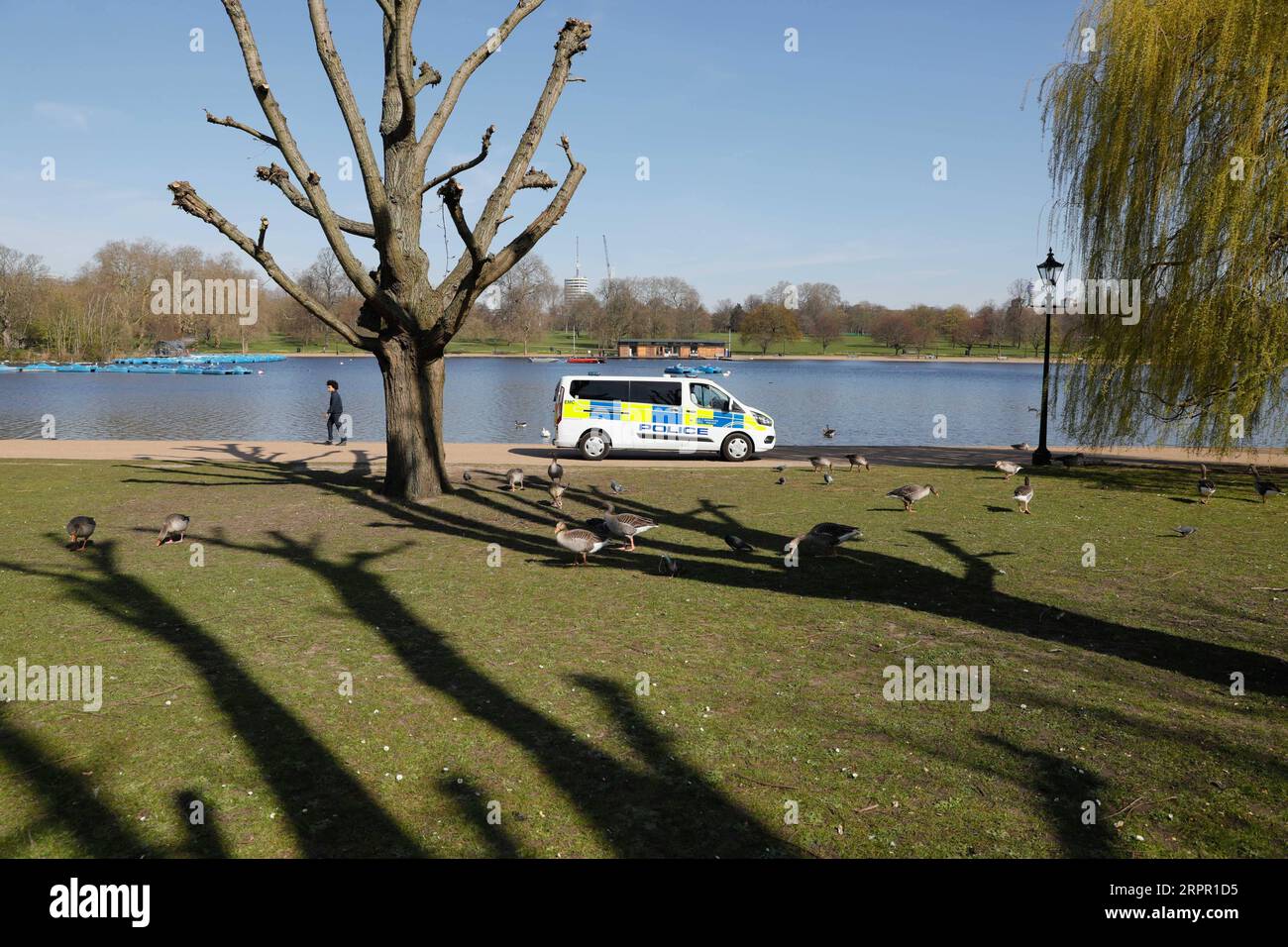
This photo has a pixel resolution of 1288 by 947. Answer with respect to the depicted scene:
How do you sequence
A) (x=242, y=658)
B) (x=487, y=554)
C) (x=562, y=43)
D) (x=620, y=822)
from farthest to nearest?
(x=562, y=43) < (x=487, y=554) < (x=242, y=658) < (x=620, y=822)

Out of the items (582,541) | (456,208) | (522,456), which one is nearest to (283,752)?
(582,541)

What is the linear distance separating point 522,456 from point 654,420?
154 inches

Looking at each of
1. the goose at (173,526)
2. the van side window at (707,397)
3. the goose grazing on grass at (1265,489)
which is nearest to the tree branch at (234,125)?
the goose at (173,526)

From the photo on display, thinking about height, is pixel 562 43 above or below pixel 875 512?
above

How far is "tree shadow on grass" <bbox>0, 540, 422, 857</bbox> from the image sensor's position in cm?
454

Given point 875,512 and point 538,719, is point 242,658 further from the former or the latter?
point 875,512

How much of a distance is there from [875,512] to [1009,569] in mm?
4267

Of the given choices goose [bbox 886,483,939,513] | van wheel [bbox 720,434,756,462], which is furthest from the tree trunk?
van wheel [bbox 720,434,756,462]

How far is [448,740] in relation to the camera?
5.71 m

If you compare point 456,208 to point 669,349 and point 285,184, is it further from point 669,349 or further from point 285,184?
point 669,349

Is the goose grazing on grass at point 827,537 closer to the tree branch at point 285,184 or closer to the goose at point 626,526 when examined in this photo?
the goose at point 626,526

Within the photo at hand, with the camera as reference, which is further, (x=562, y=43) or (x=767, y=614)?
(x=562, y=43)

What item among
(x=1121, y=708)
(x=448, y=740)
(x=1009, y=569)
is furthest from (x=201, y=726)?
(x=1009, y=569)

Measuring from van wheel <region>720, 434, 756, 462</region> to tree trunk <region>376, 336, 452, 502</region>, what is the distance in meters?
9.35
